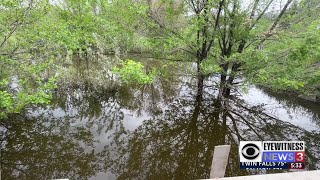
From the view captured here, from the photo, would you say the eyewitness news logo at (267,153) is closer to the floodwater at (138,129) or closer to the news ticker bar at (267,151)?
the news ticker bar at (267,151)

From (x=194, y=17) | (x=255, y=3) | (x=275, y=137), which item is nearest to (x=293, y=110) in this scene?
(x=275, y=137)

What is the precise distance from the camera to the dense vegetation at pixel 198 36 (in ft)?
18.1

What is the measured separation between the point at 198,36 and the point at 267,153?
4931 mm

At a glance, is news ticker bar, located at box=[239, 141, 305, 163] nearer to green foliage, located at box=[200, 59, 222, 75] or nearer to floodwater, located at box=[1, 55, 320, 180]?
floodwater, located at box=[1, 55, 320, 180]

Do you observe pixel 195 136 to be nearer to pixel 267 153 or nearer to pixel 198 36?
pixel 198 36

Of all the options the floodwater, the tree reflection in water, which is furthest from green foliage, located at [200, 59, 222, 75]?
the tree reflection in water

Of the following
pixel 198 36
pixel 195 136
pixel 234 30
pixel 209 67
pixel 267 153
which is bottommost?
pixel 195 136

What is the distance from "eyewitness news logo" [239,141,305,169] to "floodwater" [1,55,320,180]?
85.9 inches

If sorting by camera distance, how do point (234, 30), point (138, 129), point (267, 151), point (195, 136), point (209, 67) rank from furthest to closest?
point (234, 30), point (138, 129), point (195, 136), point (209, 67), point (267, 151)

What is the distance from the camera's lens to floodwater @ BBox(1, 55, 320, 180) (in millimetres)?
5406

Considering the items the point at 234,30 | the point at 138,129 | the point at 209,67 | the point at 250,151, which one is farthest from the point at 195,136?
the point at 250,151

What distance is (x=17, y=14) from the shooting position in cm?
486

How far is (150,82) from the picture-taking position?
20.9ft

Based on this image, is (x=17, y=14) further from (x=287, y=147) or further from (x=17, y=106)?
(x=287, y=147)
